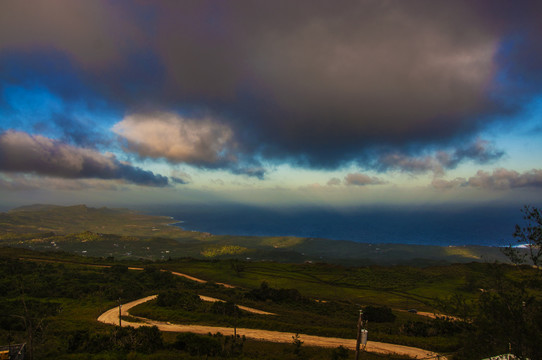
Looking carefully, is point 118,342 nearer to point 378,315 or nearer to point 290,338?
point 290,338

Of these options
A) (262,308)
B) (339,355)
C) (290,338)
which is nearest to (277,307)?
(262,308)

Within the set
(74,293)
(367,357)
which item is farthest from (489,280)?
(74,293)

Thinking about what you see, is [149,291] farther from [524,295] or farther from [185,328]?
[524,295]

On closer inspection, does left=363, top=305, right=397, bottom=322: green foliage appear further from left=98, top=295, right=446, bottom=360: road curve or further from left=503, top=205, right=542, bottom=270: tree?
left=503, top=205, right=542, bottom=270: tree

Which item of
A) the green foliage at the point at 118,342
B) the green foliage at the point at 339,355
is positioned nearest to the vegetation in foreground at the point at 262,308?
the green foliage at the point at 118,342

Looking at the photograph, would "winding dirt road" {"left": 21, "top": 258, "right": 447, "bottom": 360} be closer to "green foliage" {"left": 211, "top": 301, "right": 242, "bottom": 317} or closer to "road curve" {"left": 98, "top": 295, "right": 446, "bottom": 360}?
"road curve" {"left": 98, "top": 295, "right": 446, "bottom": 360}

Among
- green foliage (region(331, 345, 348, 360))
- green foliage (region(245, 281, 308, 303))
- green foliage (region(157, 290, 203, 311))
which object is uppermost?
green foliage (region(331, 345, 348, 360))

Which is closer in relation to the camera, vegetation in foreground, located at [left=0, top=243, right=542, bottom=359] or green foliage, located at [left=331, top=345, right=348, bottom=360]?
vegetation in foreground, located at [left=0, top=243, right=542, bottom=359]

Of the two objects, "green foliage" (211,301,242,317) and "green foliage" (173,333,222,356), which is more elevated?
"green foliage" (173,333,222,356)

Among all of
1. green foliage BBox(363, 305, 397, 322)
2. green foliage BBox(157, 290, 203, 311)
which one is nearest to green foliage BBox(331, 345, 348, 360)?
green foliage BBox(363, 305, 397, 322)

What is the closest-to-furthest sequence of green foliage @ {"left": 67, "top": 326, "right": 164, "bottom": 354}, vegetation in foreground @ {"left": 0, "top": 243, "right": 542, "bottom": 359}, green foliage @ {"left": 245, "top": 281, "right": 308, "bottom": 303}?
1. vegetation in foreground @ {"left": 0, "top": 243, "right": 542, "bottom": 359}
2. green foliage @ {"left": 67, "top": 326, "right": 164, "bottom": 354}
3. green foliage @ {"left": 245, "top": 281, "right": 308, "bottom": 303}

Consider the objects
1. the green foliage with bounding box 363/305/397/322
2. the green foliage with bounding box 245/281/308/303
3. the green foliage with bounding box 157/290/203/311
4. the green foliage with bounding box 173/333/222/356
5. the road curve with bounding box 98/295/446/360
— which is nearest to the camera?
the green foliage with bounding box 173/333/222/356
